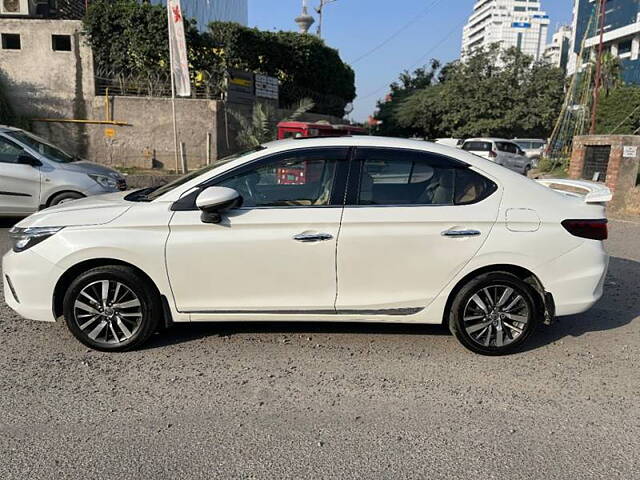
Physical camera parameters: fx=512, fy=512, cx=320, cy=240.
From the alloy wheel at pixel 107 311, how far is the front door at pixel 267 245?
344 millimetres

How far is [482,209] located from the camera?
378cm

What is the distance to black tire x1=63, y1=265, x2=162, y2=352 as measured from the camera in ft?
12.1

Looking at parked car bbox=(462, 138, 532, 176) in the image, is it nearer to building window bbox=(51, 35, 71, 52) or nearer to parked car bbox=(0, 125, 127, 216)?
building window bbox=(51, 35, 71, 52)

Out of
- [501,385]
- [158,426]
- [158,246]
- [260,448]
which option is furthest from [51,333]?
[501,385]

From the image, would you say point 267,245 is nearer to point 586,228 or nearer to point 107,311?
point 107,311

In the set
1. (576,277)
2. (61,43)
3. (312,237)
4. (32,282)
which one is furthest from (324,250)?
(61,43)

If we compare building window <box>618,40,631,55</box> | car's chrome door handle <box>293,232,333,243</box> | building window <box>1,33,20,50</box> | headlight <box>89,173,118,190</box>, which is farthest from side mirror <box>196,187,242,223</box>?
building window <box>618,40,631,55</box>

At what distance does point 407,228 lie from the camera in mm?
3709

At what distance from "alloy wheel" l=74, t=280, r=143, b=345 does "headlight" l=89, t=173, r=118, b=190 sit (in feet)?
16.7

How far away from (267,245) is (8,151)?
6319 mm

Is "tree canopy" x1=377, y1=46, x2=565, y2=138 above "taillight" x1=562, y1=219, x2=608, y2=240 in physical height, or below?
above

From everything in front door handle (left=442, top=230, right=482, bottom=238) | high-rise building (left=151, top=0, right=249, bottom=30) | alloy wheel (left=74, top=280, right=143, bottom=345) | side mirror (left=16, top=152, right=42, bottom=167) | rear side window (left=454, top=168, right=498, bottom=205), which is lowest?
alloy wheel (left=74, top=280, right=143, bottom=345)

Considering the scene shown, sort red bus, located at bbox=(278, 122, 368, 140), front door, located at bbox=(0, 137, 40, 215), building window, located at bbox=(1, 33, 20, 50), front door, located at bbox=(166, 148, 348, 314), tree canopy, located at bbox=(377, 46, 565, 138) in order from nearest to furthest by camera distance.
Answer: front door, located at bbox=(166, 148, 348, 314), front door, located at bbox=(0, 137, 40, 215), red bus, located at bbox=(278, 122, 368, 140), building window, located at bbox=(1, 33, 20, 50), tree canopy, located at bbox=(377, 46, 565, 138)

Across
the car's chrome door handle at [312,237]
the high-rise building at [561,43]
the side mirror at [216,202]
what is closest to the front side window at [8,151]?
the side mirror at [216,202]
